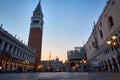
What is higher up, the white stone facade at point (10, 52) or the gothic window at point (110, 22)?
the gothic window at point (110, 22)

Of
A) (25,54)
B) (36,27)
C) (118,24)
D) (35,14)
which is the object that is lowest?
(25,54)

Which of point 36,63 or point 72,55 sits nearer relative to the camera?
point 36,63

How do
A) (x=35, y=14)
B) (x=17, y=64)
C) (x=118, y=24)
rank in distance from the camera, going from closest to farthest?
(x=118, y=24) → (x=17, y=64) → (x=35, y=14)

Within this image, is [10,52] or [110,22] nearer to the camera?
[110,22]

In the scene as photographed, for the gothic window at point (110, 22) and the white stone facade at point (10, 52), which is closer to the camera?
the gothic window at point (110, 22)

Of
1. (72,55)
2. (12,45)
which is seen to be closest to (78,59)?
(72,55)

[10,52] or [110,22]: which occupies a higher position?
[110,22]

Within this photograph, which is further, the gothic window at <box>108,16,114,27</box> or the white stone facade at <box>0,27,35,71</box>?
the white stone facade at <box>0,27,35,71</box>

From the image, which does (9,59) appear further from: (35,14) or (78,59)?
(78,59)

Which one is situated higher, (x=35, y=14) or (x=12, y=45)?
(x=35, y=14)

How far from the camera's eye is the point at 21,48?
4506cm

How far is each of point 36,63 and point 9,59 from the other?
95.3 ft

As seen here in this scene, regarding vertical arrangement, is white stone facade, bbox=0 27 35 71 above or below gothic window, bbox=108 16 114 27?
below

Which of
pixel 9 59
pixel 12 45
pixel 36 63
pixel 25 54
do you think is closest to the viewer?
pixel 9 59
